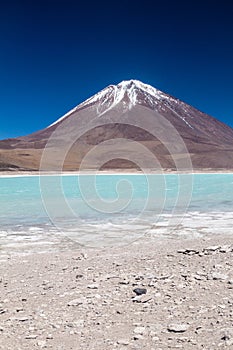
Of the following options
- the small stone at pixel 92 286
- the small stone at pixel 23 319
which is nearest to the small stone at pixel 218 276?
the small stone at pixel 92 286

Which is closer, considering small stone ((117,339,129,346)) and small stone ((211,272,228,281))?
small stone ((117,339,129,346))

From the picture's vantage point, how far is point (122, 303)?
4.65 metres

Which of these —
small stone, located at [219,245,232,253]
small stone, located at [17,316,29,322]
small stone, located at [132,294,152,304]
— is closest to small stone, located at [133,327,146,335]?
small stone, located at [132,294,152,304]

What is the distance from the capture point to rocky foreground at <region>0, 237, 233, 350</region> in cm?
378

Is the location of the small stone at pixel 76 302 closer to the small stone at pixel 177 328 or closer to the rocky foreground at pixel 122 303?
the rocky foreground at pixel 122 303

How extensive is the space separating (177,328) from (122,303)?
903 mm

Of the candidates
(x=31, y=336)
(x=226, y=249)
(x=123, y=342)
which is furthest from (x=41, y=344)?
(x=226, y=249)

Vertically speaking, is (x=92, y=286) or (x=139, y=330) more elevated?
(x=92, y=286)

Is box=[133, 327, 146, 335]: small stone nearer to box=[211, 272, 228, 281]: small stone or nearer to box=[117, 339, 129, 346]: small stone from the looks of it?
box=[117, 339, 129, 346]: small stone

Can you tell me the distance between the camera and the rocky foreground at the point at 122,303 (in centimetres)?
378

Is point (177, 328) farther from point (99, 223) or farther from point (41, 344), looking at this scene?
point (99, 223)

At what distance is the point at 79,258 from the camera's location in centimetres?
727

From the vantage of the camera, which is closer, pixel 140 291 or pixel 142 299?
pixel 142 299

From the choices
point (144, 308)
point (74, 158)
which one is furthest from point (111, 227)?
point (74, 158)
